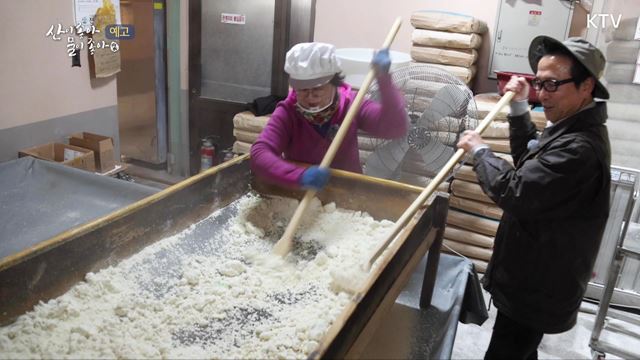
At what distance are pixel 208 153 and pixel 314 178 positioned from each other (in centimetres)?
303

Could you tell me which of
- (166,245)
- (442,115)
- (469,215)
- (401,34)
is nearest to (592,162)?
(442,115)

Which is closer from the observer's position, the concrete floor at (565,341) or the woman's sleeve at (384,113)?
the woman's sleeve at (384,113)

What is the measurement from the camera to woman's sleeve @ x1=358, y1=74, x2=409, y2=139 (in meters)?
2.24

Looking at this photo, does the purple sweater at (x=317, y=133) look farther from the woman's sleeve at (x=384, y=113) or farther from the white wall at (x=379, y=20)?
the white wall at (x=379, y=20)

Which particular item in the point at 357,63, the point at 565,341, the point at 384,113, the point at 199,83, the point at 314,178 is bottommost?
the point at 565,341

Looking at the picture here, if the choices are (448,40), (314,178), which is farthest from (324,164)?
(448,40)

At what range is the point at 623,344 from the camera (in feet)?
9.80

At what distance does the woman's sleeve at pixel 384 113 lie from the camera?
88.0 inches

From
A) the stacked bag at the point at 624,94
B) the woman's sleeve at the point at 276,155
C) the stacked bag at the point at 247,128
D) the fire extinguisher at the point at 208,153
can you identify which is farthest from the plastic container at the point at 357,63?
the fire extinguisher at the point at 208,153

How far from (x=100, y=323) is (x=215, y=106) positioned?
3.60m

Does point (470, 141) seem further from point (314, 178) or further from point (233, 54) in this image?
point (233, 54)

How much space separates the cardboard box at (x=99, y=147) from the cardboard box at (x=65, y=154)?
2.8 inches

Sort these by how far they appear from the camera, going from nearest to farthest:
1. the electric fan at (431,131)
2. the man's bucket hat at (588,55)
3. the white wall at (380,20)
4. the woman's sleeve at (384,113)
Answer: the man's bucket hat at (588,55), the woman's sleeve at (384,113), the electric fan at (431,131), the white wall at (380,20)

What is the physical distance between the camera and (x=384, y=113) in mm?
2250
